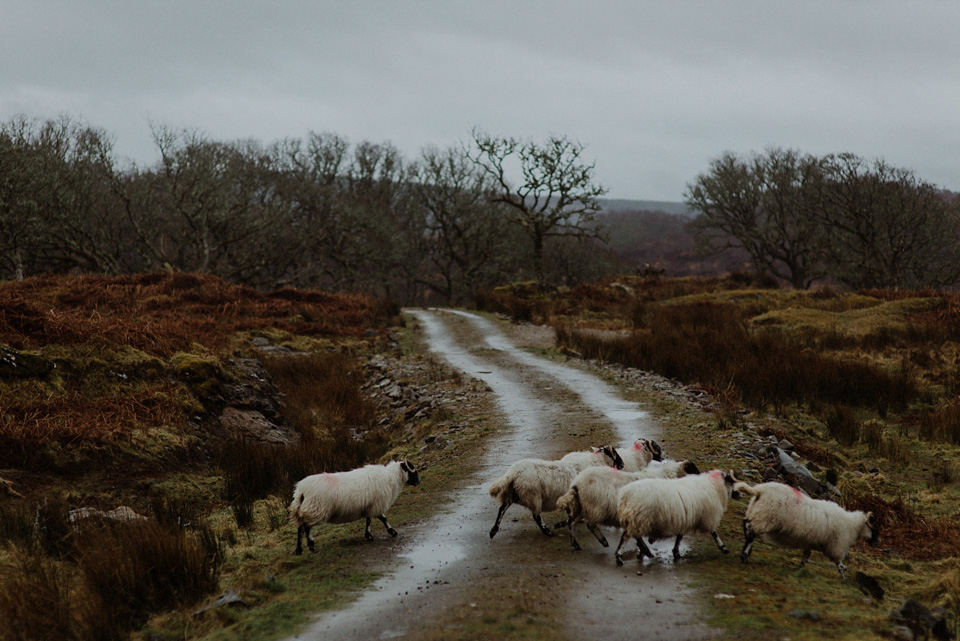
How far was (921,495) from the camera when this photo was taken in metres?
9.02

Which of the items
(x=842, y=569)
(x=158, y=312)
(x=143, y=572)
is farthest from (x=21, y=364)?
(x=158, y=312)

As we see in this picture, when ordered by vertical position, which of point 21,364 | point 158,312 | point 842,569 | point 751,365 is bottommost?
point 842,569

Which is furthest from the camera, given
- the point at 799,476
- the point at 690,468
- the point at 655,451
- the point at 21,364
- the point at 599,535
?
the point at 21,364

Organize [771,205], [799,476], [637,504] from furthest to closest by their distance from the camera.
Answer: [771,205] < [799,476] < [637,504]

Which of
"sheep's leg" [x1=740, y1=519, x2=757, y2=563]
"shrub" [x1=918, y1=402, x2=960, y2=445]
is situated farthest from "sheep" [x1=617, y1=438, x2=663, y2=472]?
"shrub" [x1=918, y1=402, x2=960, y2=445]

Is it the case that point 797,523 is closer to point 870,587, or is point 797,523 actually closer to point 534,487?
point 870,587

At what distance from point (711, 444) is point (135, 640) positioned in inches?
314

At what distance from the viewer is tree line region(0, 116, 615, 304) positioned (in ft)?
122

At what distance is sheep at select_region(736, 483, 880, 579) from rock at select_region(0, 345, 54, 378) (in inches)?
397

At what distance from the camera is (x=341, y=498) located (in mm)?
6215

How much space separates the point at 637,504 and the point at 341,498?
2.75 m

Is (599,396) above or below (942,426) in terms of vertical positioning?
above

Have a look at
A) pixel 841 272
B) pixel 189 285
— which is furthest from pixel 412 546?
pixel 841 272

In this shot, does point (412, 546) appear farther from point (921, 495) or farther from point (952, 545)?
point (921, 495)
